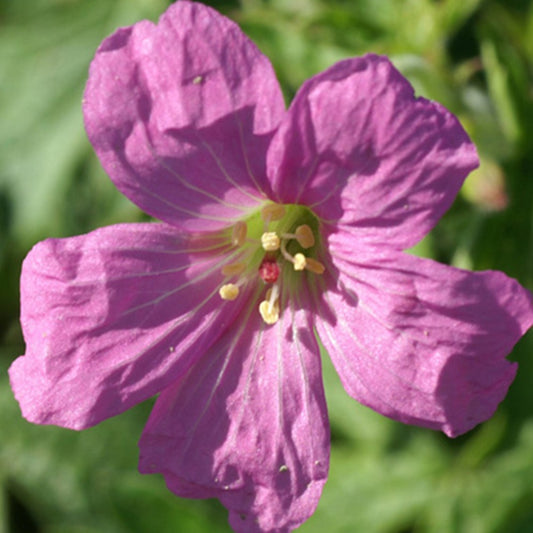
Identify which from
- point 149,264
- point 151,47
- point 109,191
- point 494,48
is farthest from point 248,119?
point 109,191

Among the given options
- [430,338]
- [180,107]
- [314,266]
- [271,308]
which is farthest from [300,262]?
[180,107]

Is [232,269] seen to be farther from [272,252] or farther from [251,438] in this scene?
[251,438]

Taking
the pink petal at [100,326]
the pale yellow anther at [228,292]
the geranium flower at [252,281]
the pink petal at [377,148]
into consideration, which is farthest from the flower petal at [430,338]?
the pink petal at [100,326]

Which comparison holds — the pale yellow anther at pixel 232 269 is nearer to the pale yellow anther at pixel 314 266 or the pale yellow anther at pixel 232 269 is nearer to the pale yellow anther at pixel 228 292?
the pale yellow anther at pixel 228 292

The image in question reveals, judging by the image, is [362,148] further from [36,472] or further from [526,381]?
[36,472]

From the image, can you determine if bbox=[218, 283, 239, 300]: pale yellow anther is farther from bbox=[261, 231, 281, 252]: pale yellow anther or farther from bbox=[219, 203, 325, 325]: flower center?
bbox=[261, 231, 281, 252]: pale yellow anther
